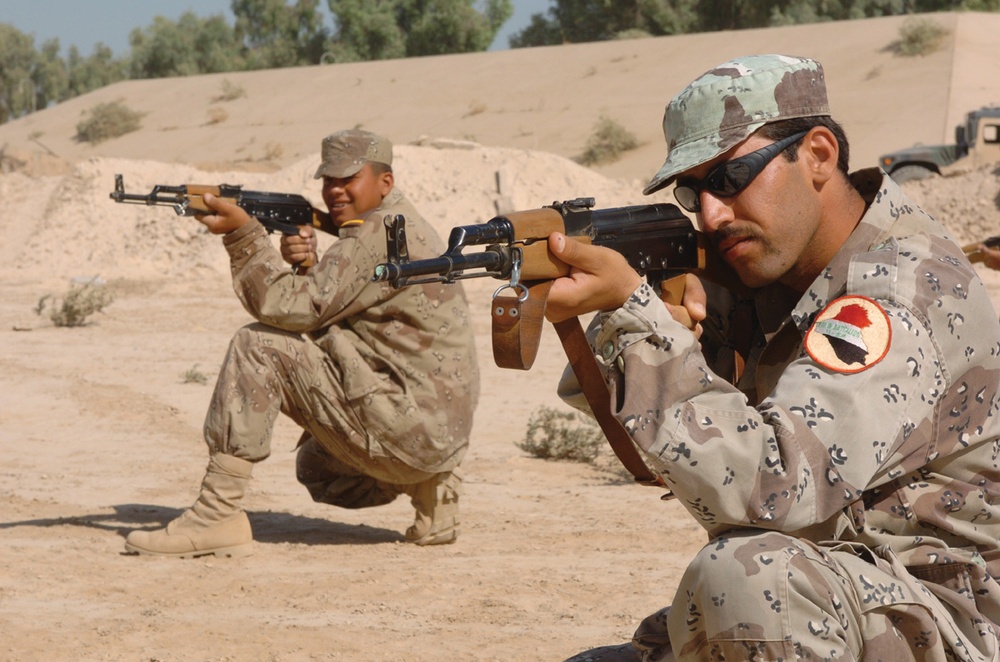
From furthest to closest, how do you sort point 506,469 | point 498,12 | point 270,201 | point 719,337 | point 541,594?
point 498,12
point 506,469
point 270,201
point 541,594
point 719,337

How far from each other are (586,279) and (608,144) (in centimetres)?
2951

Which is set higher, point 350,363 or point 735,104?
point 735,104

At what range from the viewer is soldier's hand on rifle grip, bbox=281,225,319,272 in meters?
6.27

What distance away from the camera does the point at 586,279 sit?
2430mm

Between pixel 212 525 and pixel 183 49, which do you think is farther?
pixel 183 49

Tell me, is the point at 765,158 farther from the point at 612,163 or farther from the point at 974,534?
the point at 612,163

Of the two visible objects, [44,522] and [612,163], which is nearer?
[44,522]

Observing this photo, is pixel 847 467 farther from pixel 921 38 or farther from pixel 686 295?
pixel 921 38

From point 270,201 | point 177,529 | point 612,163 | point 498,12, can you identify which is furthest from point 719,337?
point 498,12

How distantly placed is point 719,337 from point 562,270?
72 cm

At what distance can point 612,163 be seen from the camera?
3095 cm

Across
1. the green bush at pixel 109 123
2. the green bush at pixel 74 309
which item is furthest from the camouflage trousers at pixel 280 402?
the green bush at pixel 109 123

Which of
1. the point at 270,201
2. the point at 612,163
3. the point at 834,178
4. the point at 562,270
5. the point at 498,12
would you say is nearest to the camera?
the point at 562,270

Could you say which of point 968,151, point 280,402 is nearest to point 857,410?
point 280,402
